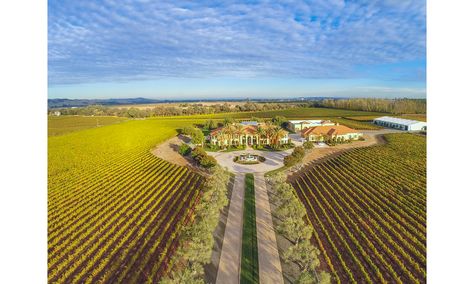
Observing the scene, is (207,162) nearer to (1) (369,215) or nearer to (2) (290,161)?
(2) (290,161)

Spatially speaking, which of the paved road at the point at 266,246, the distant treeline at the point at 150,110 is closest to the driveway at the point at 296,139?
the paved road at the point at 266,246

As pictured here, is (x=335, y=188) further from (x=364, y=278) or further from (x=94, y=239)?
(x=94, y=239)

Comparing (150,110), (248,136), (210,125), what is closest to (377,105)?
(210,125)

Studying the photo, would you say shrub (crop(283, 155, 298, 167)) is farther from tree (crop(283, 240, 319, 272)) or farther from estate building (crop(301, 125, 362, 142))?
estate building (crop(301, 125, 362, 142))

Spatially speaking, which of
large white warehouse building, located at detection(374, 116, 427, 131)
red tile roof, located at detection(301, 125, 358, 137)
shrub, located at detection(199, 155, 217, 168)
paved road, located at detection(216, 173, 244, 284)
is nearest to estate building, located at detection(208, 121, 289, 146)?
red tile roof, located at detection(301, 125, 358, 137)
